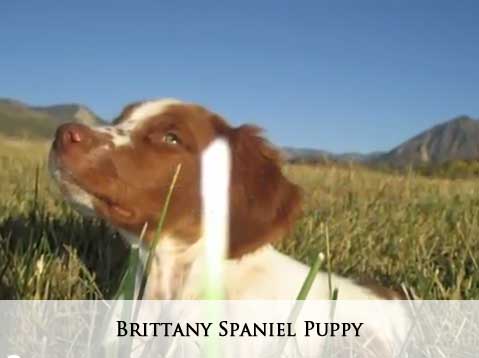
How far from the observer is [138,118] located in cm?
347

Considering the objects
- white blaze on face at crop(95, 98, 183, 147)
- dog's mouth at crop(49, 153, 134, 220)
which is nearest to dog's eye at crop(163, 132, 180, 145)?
white blaze on face at crop(95, 98, 183, 147)

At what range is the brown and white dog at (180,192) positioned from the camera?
309 cm

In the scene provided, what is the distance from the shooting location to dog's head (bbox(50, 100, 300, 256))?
121 inches

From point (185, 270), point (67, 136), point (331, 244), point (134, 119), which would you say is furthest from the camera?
point (331, 244)

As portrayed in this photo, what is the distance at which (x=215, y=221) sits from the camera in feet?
10.7

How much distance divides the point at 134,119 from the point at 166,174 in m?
0.38

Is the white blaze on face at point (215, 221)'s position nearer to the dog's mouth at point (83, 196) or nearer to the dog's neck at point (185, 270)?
the dog's neck at point (185, 270)

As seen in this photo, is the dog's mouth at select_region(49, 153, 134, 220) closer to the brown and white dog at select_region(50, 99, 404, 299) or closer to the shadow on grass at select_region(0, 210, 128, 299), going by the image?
the brown and white dog at select_region(50, 99, 404, 299)

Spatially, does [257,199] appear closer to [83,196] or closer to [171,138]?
[171,138]

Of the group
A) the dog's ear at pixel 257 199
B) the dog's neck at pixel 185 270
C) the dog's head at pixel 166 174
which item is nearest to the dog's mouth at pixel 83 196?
the dog's head at pixel 166 174

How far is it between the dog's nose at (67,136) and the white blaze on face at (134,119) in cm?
17

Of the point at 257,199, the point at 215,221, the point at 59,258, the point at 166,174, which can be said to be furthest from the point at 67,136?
the point at 59,258

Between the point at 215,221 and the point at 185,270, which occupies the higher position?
the point at 215,221

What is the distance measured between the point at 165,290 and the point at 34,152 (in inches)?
441
